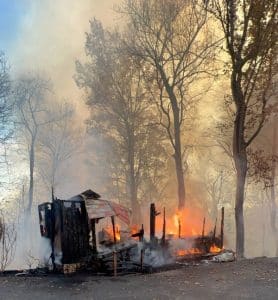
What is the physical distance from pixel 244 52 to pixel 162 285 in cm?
1116

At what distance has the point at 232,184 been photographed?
4884 centimetres

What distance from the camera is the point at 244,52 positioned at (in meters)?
18.7

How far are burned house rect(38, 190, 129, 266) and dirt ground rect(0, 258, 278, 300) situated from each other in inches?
33.4

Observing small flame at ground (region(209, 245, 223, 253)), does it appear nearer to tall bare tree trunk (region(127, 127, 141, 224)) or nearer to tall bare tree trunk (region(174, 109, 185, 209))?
tall bare tree trunk (region(174, 109, 185, 209))

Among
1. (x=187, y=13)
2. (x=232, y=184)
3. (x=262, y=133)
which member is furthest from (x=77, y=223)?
(x=232, y=184)

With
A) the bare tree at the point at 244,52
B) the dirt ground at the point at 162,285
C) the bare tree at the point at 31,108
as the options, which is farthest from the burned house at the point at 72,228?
the bare tree at the point at 31,108

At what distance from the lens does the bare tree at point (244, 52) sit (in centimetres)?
1828

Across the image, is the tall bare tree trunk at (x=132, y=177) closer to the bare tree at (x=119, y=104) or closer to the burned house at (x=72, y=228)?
the bare tree at (x=119, y=104)

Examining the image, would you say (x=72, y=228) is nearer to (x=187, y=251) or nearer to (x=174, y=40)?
(x=187, y=251)

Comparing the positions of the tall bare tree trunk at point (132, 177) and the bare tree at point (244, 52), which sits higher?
the bare tree at point (244, 52)

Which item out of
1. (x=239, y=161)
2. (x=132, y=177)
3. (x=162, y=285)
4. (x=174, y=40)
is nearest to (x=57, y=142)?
(x=132, y=177)

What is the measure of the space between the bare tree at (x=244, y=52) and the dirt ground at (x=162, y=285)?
17.0 ft

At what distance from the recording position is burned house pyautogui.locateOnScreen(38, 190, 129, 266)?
14031 millimetres

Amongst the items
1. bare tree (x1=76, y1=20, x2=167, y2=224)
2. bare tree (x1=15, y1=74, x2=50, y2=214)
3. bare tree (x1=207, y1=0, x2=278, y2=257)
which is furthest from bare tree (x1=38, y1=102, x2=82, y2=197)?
bare tree (x1=207, y1=0, x2=278, y2=257)
